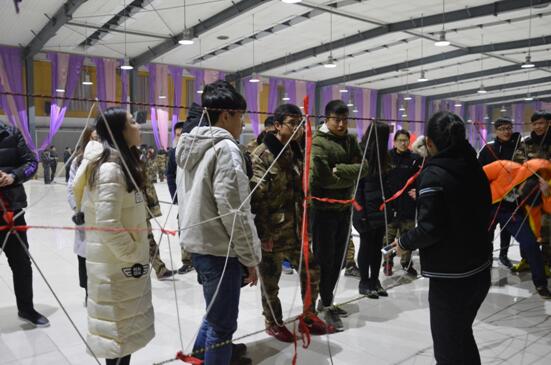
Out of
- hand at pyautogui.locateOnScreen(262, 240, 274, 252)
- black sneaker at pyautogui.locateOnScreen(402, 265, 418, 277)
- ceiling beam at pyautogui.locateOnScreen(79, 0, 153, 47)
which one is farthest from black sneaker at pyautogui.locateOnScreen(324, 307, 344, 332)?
ceiling beam at pyautogui.locateOnScreen(79, 0, 153, 47)

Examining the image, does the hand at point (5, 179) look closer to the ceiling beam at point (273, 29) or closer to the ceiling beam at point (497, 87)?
the ceiling beam at point (273, 29)

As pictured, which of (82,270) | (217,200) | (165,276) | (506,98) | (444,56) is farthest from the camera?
(506,98)

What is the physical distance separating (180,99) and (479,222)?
14185 millimetres

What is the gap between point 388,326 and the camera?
2602mm

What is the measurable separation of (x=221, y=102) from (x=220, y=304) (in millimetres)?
729

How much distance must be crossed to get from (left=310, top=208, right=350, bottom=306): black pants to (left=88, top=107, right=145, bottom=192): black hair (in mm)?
1199

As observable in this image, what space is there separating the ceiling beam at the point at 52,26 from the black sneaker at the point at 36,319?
7.59 meters

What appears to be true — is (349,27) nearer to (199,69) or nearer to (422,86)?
(199,69)

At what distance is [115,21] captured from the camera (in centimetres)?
1043

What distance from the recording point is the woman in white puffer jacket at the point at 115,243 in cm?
154

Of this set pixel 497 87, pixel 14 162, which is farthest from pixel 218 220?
pixel 497 87

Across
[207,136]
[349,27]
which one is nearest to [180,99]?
[349,27]

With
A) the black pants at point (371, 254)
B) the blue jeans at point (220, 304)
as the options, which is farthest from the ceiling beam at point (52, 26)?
the blue jeans at point (220, 304)

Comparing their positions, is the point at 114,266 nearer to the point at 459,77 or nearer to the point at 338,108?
the point at 338,108
